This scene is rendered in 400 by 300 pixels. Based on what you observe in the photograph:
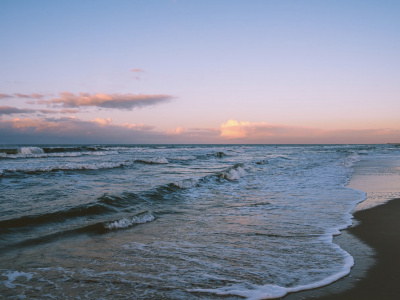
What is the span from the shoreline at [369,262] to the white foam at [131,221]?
384cm

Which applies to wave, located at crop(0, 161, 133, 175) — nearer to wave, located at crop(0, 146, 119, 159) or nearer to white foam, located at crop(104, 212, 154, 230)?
white foam, located at crop(104, 212, 154, 230)

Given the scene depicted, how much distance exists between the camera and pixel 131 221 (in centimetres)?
637

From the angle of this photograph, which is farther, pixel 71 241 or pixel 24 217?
pixel 24 217

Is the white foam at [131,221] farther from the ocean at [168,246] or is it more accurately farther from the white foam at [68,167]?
the white foam at [68,167]

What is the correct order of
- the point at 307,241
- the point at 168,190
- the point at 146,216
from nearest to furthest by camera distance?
the point at 307,241
the point at 146,216
the point at 168,190

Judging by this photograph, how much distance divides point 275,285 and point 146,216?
393cm

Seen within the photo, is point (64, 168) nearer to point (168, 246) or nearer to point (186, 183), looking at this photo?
point (186, 183)

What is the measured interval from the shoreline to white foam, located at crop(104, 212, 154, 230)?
3.84 metres

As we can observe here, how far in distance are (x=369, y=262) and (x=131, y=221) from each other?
442 cm

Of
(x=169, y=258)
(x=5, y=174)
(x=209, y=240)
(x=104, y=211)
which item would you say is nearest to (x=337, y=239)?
(x=209, y=240)

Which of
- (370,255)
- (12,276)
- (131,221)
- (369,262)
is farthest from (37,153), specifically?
(369,262)

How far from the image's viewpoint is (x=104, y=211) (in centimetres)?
736

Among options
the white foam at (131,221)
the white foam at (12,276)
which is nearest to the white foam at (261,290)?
the white foam at (12,276)

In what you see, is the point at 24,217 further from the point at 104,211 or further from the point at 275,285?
the point at 275,285
